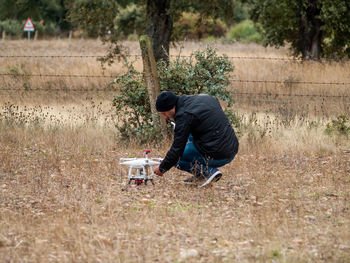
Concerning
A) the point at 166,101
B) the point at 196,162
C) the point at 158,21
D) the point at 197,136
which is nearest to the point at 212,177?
the point at 196,162

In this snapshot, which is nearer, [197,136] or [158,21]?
[197,136]

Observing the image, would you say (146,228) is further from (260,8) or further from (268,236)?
(260,8)

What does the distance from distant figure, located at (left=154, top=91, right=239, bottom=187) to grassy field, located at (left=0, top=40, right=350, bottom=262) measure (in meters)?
0.36

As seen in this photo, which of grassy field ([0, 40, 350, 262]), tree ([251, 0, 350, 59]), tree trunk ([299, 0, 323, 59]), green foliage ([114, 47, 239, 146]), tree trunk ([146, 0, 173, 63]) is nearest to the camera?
grassy field ([0, 40, 350, 262])

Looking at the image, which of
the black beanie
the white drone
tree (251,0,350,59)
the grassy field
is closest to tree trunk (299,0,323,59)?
tree (251,0,350,59)

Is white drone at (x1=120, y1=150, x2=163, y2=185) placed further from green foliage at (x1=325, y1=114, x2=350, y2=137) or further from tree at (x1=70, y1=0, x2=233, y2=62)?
tree at (x1=70, y1=0, x2=233, y2=62)

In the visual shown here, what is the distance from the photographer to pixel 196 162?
7.62 metres

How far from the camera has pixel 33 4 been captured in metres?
56.7

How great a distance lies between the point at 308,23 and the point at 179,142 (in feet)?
61.7

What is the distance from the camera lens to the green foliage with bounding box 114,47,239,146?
416 inches

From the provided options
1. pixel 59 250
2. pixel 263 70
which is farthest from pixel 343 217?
pixel 263 70

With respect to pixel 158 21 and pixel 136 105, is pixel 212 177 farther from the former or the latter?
pixel 158 21

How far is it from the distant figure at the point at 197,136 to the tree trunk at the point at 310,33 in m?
17.4

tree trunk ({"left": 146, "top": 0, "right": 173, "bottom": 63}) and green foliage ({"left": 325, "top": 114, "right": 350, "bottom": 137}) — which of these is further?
tree trunk ({"left": 146, "top": 0, "right": 173, "bottom": 63})
